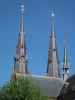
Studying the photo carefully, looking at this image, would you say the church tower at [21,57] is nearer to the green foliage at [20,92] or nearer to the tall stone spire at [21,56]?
the tall stone spire at [21,56]

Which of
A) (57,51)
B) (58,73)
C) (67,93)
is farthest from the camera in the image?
(57,51)

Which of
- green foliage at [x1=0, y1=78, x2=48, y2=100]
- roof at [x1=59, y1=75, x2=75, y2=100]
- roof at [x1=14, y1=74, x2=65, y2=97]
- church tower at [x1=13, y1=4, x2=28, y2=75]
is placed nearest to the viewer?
green foliage at [x1=0, y1=78, x2=48, y2=100]

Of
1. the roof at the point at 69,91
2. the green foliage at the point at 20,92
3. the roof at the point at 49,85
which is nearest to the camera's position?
the green foliage at the point at 20,92

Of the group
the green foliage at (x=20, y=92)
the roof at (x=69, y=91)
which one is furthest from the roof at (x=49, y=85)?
the green foliage at (x=20, y=92)

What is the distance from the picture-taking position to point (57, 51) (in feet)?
627

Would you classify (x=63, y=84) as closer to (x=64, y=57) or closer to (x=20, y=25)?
(x=64, y=57)

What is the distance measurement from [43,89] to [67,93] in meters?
7.33

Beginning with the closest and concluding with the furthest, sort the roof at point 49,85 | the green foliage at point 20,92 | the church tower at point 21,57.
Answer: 1. the green foliage at point 20,92
2. the roof at point 49,85
3. the church tower at point 21,57

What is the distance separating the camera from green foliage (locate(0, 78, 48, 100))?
7700 cm

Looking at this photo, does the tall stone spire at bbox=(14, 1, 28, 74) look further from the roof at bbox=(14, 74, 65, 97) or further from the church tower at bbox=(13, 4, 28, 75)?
the roof at bbox=(14, 74, 65, 97)

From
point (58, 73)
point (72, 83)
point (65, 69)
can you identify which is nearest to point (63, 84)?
point (72, 83)

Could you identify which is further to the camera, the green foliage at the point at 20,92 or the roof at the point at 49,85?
the roof at the point at 49,85

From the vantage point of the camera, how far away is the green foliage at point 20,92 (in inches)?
3031

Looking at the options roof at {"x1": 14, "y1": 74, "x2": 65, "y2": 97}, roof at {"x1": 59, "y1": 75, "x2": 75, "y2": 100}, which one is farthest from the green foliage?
roof at {"x1": 14, "y1": 74, "x2": 65, "y2": 97}
